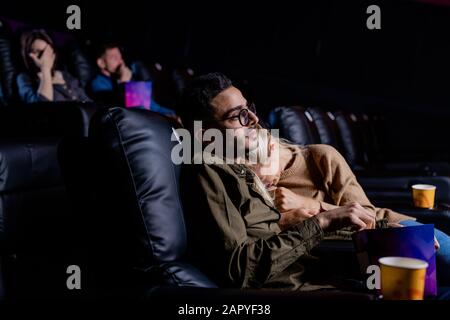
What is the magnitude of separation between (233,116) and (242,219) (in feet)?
1.08

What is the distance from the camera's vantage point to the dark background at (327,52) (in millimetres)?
6363

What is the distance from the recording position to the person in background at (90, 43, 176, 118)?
365 centimetres

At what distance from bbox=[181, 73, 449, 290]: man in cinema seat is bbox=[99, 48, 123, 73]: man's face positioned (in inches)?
86.8

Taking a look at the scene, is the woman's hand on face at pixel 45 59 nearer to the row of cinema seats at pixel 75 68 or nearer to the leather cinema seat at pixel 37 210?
the row of cinema seats at pixel 75 68

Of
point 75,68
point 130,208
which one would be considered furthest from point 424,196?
point 75,68

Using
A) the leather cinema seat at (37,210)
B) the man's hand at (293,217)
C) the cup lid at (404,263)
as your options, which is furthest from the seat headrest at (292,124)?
the cup lid at (404,263)

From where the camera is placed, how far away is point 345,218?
144 cm

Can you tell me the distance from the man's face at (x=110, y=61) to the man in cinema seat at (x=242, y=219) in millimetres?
2205

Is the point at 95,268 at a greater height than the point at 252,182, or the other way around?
the point at 252,182

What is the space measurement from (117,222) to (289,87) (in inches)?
205

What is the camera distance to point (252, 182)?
157 centimetres

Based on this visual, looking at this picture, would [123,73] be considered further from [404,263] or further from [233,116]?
[404,263]
